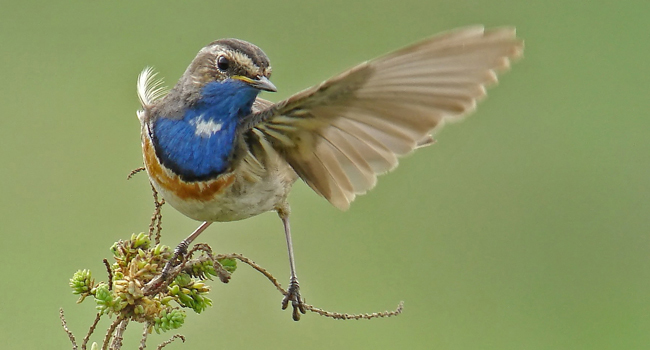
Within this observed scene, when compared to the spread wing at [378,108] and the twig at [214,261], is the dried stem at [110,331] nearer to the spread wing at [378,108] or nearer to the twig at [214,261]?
the twig at [214,261]

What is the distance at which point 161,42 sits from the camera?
10258 millimetres

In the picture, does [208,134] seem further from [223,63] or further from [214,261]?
[214,261]

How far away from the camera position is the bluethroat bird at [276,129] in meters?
3.75

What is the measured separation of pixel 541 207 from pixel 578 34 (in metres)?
2.58

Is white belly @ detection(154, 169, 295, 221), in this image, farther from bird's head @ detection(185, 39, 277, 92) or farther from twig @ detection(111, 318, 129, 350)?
twig @ detection(111, 318, 129, 350)

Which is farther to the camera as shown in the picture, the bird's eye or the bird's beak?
the bird's eye

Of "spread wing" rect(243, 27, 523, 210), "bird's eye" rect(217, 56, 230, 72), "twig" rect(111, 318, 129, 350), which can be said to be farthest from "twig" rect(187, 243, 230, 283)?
"bird's eye" rect(217, 56, 230, 72)

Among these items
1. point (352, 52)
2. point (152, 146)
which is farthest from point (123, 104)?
point (152, 146)

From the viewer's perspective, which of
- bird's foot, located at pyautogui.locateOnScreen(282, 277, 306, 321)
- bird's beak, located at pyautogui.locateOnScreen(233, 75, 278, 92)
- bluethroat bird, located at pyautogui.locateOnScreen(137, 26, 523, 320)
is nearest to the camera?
bluethroat bird, located at pyautogui.locateOnScreen(137, 26, 523, 320)

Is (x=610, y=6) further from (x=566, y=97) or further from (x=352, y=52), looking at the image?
(x=352, y=52)

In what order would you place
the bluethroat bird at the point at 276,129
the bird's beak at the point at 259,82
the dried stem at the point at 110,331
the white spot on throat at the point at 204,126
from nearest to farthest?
the dried stem at the point at 110,331 → the bluethroat bird at the point at 276,129 → the bird's beak at the point at 259,82 → the white spot on throat at the point at 204,126

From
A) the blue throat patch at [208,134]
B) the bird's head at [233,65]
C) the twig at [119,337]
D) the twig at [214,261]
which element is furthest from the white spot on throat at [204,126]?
the twig at [119,337]

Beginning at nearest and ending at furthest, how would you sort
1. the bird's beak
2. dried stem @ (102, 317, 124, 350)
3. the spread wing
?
dried stem @ (102, 317, 124, 350) < the spread wing < the bird's beak

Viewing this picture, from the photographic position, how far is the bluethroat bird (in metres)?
3.75
